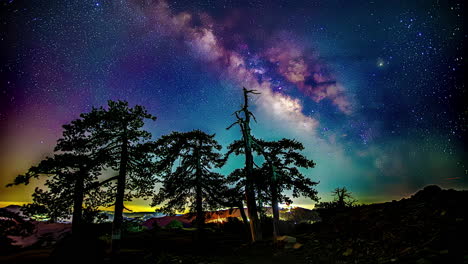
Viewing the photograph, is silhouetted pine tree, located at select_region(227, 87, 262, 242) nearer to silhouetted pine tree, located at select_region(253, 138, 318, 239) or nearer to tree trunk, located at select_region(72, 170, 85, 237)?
silhouetted pine tree, located at select_region(253, 138, 318, 239)

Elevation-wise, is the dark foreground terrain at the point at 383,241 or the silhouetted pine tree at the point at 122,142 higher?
the silhouetted pine tree at the point at 122,142

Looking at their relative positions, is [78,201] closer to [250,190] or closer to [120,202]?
[120,202]

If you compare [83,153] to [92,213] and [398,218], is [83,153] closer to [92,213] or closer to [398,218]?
[92,213]

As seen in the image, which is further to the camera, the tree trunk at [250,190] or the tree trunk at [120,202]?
the tree trunk at [250,190]

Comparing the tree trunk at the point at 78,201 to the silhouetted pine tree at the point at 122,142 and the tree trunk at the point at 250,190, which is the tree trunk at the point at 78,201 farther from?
the tree trunk at the point at 250,190

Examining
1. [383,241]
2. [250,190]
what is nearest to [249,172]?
[250,190]

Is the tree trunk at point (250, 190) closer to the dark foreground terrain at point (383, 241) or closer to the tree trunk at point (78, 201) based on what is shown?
the dark foreground terrain at point (383, 241)

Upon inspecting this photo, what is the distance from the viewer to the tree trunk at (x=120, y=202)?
12.6m

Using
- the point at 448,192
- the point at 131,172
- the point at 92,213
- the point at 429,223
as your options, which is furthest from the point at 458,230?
the point at 92,213

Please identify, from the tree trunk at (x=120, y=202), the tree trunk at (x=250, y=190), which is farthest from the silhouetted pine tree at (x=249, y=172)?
the tree trunk at (x=120, y=202)

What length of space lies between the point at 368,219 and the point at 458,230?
424 centimetres

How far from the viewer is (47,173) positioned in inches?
492

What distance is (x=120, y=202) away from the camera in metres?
13.9

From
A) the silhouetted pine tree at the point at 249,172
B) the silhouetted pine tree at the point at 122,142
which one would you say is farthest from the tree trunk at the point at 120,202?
the silhouetted pine tree at the point at 249,172
